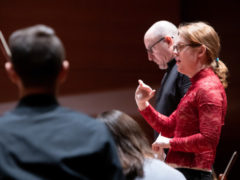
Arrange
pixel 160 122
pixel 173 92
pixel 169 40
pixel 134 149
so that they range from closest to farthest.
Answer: pixel 134 149, pixel 160 122, pixel 173 92, pixel 169 40

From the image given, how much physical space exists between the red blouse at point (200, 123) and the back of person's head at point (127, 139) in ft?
1.13

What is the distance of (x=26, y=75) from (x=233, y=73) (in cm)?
291

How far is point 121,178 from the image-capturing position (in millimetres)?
1008

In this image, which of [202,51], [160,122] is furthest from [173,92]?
[202,51]

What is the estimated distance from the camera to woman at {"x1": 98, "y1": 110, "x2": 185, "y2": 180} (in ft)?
4.47

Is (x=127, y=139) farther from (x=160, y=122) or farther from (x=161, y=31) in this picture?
(x=161, y=31)

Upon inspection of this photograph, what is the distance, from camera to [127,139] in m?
1.40

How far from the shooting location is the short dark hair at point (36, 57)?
990 millimetres

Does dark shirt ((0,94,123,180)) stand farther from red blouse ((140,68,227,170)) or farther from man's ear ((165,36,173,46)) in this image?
man's ear ((165,36,173,46))

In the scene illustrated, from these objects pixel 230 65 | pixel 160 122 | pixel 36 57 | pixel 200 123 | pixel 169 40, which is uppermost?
pixel 36 57

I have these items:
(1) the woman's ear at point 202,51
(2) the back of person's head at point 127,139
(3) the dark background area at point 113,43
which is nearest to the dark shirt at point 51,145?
(2) the back of person's head at point 127,139

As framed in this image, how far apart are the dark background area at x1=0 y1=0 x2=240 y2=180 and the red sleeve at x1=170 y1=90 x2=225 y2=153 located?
2007 millimetres

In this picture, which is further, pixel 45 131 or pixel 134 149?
pixel 134 149

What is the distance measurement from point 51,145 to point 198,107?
2.98ft
